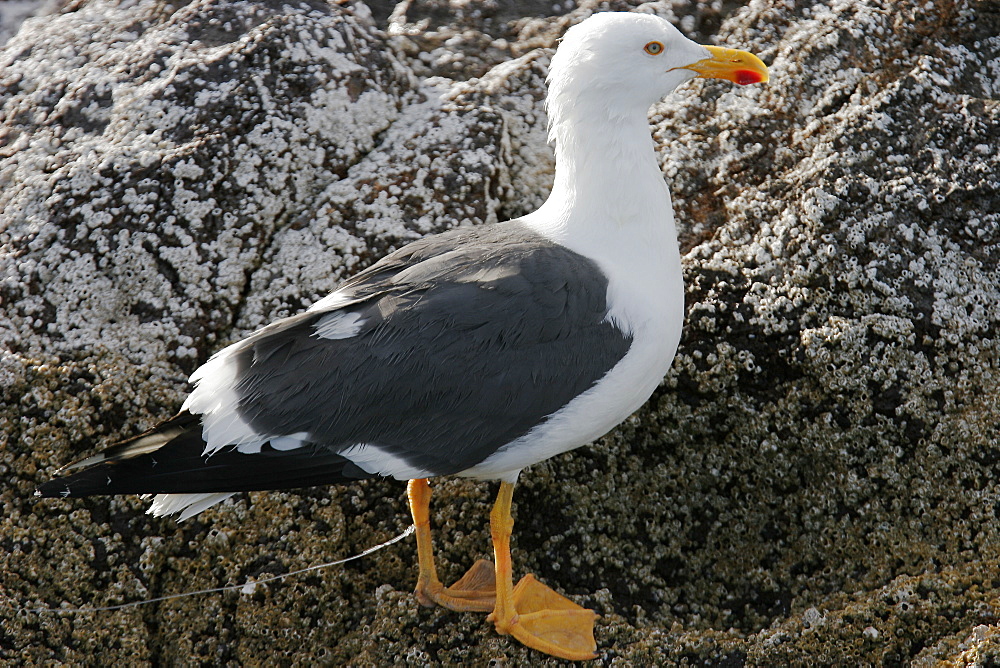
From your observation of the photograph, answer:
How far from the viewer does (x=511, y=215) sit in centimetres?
420

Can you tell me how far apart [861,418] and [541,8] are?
2.80 metres

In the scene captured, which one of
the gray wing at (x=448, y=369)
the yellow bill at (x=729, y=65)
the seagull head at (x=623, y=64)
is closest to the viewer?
the gray wing at (x=448, y=369)

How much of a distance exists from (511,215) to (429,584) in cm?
179

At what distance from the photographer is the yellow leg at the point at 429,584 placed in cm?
325

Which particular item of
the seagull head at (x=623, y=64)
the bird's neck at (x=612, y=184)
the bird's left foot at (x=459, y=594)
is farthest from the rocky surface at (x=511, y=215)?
the seagull head at (x=623, y=64)

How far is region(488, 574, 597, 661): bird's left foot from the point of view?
306 centimetres

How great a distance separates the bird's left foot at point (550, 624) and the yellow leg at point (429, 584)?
95 mm

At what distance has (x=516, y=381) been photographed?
2.83 metres

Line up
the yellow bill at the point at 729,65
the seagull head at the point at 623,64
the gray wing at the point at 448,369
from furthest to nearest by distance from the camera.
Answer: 1. the yellow bill at the point at 729,65
2. the seagull head at the point at 623,64
3. the gray wing at the point at 448,369

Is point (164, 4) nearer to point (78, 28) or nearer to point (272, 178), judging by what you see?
point (78, 28)

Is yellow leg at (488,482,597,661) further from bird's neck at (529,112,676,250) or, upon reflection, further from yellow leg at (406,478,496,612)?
bird's neck at (529,112,676,250)

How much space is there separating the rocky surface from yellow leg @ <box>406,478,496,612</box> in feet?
0.18

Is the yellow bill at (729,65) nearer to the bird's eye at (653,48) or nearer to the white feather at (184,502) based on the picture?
the bird's eye at (653,48)

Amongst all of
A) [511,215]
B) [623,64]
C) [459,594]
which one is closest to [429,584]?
[459,594]
